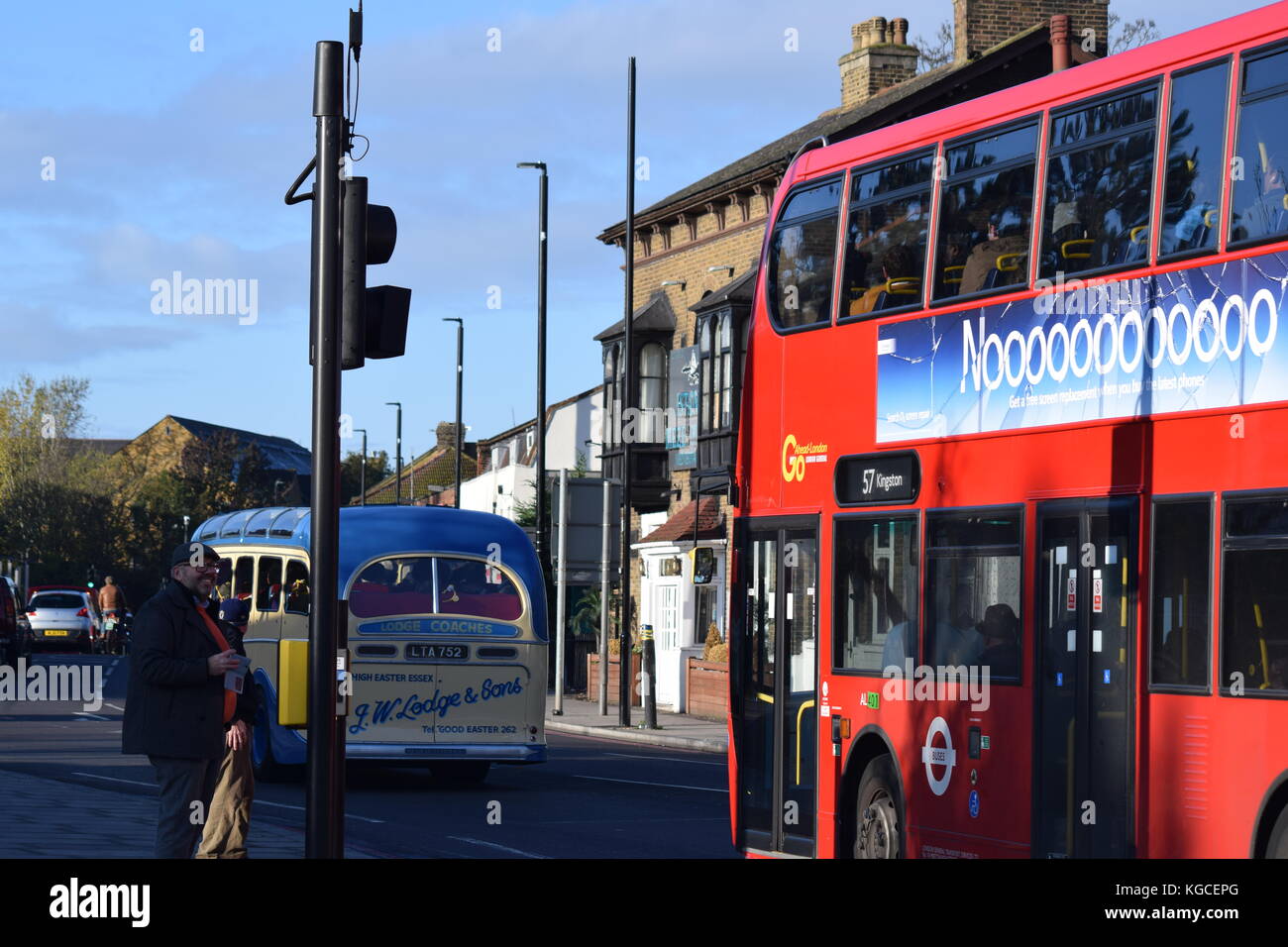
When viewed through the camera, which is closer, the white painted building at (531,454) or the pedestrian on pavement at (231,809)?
the pedestrian on pavement at (231,809)

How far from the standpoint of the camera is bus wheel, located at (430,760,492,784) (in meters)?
21.5

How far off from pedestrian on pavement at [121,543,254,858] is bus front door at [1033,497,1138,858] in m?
4.25

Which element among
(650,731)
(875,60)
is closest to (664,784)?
(650,731)

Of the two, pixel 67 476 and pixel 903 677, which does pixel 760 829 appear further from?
pixel 67 476

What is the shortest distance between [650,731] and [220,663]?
2166 cm

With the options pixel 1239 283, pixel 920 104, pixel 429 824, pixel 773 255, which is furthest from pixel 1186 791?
pixel 920 104

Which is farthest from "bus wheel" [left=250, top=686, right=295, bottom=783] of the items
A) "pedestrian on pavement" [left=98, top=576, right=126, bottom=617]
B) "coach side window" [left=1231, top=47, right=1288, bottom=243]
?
"pedestrian on pavement" [left=98, top=576, right=126, bottom=617]

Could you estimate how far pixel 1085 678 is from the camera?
10289 mm

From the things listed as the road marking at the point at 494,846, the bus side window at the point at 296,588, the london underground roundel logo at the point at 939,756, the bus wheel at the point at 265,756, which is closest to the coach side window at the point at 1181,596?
the london underground roundel logo at the point at 939,756

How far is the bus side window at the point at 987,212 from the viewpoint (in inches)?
448

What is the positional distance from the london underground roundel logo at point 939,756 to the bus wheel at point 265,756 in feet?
33.0

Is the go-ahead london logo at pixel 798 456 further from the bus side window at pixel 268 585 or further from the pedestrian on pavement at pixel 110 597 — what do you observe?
the pedestrian on pavement at pixel 110 597

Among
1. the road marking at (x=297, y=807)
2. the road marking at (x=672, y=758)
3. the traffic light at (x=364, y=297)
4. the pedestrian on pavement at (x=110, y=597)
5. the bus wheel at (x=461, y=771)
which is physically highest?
the traffic light at (x=364, y=297)

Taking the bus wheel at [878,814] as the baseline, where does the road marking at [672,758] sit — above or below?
below
